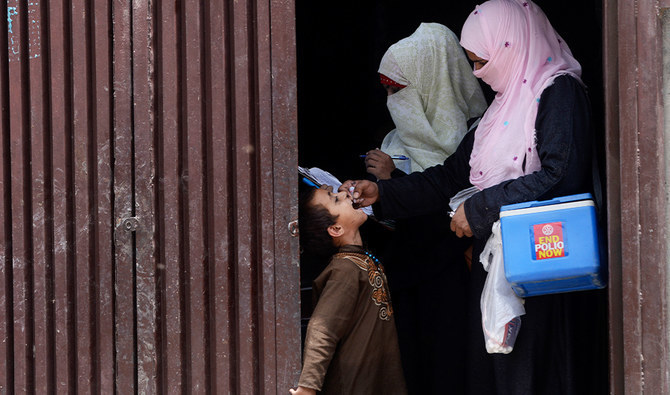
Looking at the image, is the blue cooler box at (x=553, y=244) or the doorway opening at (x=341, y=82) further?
the doorway opening at (x=341, y=82)

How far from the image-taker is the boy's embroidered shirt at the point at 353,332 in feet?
10.9

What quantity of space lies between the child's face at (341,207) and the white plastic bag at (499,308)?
2.11ft

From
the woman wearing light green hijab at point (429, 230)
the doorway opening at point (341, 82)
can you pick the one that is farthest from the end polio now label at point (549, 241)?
the doorway opening at point (341, 82)

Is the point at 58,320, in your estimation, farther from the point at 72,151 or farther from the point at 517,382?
the point at 517,382

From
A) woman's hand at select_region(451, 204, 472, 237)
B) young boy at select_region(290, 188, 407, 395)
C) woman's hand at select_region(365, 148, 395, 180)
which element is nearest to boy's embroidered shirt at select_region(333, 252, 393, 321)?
young boy at select_region(290, 188, 407, 395)

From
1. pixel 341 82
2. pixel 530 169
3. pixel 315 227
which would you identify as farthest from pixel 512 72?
pixel 341 82

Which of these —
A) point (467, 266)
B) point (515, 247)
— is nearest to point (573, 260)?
point (515, 247)

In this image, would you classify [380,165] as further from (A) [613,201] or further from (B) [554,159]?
(A) [613,201]

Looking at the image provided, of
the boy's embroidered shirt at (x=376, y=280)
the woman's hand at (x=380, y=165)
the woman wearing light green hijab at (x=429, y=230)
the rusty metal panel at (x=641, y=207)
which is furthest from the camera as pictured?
the woman's hand at (x=380, y=165)

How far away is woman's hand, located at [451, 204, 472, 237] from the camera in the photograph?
131 inches

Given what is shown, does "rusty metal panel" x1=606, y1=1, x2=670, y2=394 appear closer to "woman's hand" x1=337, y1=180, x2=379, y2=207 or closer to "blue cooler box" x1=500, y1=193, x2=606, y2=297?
"blue cooler box" x1=500, y1=193, x2=606, y2=297

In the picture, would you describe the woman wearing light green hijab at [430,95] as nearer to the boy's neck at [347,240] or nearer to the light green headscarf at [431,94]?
the light green headscarf at [431,94]

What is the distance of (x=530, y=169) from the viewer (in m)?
3.34

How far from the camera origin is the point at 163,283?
317 centimetres
